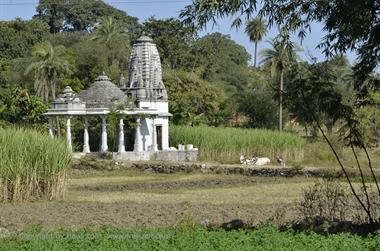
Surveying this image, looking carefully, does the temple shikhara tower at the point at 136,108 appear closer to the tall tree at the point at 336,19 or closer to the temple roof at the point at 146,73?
the temple roof at the point at 146,73

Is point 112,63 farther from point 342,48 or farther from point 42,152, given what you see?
point 342,48

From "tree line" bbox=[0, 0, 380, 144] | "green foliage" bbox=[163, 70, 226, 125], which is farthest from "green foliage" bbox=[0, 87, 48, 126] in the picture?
"green foliage" bbox=[163, 70, 226, 125]

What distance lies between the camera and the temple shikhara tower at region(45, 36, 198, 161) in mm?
42125

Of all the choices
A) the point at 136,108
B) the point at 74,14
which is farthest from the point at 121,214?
the point at 74,14

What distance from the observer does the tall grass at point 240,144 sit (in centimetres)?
4262

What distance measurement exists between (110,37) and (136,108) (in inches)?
929

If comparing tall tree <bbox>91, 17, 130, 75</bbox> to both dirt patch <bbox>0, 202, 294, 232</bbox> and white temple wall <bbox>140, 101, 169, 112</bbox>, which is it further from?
dirt patch <bbox>0, 202, 294, 232</bbox>

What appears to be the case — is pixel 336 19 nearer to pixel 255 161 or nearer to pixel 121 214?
pixel 121 214

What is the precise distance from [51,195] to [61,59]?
36.1 m

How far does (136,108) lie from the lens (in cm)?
4372

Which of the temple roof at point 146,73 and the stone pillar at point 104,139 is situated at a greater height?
the temple roof at point 146,73

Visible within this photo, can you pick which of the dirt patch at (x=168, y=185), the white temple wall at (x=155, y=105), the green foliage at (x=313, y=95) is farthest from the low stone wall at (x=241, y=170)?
the green foliage at (x=313, y=95)

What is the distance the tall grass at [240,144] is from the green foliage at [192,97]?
32.5 feet

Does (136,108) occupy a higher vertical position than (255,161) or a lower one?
higher
